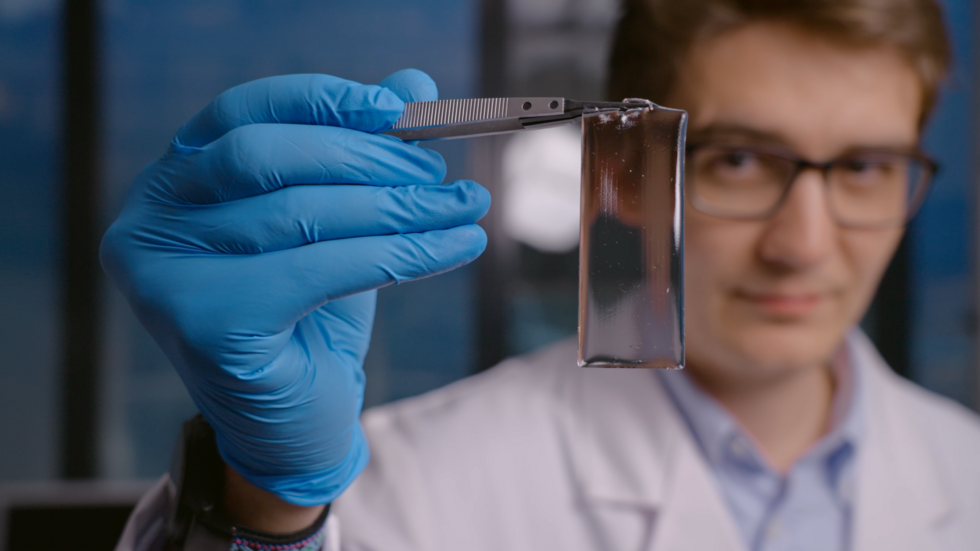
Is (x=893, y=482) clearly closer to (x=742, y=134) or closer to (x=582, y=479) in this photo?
(x=582, y=479)

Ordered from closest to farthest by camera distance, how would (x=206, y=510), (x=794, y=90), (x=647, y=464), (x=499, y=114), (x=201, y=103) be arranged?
(x=499, y=114) < (x=206, y=510) < (x=794, y=90) < (x=647, y=464) < (x=201, y=103)

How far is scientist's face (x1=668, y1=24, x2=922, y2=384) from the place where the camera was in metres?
0.91

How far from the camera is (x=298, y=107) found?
68cm

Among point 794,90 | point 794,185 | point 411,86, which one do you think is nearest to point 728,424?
point 794,185

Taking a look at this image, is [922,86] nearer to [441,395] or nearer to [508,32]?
[441,395]

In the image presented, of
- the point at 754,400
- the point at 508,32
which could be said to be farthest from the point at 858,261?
the point at 508,32

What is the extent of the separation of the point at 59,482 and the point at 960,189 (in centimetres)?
515

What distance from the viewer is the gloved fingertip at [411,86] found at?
728mm

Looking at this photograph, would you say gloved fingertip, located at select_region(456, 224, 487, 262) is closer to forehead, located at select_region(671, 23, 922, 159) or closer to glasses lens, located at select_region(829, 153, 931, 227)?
forehead, located at select_region(671, 23, 922, 159)

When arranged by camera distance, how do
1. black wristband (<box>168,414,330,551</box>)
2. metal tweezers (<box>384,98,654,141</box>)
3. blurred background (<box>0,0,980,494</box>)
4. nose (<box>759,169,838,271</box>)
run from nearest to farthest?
metal tweezers (<box>384,98,654,141</box>), black wristband (<box>168,414,330,551</box>), nose (<box>759,169,838,271</box>), blurred background (<box>0,0,980,494</box>)

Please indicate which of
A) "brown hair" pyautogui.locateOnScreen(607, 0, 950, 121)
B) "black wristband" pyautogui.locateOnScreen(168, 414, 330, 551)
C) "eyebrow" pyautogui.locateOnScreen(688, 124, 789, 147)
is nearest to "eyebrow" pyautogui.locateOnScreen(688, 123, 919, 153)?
"eyebrow" pyautogui.locateOnScreen(688, 124, 789, 147)

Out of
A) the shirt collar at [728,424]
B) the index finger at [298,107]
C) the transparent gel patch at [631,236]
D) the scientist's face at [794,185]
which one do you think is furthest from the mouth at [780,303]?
the index finger at [298,107]

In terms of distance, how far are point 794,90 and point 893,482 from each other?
71cm

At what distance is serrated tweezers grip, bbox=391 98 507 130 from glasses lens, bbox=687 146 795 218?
18.2 inches
